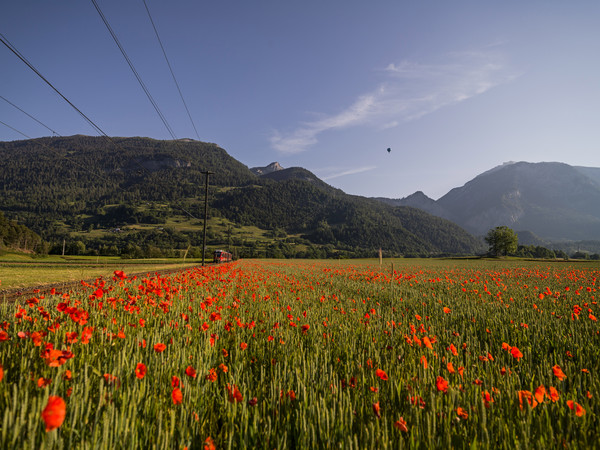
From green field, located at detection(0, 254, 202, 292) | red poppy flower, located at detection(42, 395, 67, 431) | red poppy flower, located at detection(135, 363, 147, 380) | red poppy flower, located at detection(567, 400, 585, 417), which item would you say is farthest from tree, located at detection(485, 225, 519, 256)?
red poppy flower, located at detection(42, 395, 67, 431)

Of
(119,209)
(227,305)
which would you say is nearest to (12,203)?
(119,209)

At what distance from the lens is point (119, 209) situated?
18250 centimetres

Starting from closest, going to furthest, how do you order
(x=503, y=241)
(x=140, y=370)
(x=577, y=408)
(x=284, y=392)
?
1. (x=577, y=408)
2. (x=140, y=370)
3. (x=284, y=392)
4. (x=503, y=241)

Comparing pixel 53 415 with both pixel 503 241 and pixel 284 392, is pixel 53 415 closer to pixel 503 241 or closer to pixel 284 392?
pixel 284 392

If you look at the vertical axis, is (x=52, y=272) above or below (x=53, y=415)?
below

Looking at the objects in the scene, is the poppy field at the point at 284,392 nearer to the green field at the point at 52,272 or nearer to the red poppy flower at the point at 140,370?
the red poppy flower at the point at 140,370

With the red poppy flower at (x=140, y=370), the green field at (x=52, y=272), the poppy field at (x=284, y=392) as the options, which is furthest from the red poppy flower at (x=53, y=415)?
the green field at (x=52, y=272)

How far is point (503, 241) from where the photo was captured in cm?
8581

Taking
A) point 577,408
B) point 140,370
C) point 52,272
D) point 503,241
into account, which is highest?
point 503,241

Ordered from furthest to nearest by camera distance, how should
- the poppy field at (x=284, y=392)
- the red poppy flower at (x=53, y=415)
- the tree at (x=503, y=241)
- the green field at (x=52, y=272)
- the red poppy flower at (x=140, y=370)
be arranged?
the tree at (x=503, y=241), the green field at (x=52, y=272), the red poppy flower at (x=140, y=370), the poppy field at (x=284, y=392), the red poppy flower at (x=53, y=415)

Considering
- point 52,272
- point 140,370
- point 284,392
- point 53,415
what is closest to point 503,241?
point 52,272

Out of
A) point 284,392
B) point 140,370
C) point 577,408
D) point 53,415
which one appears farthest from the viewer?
point 284,392

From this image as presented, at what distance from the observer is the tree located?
8525 centimetres

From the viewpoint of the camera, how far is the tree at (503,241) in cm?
8525
